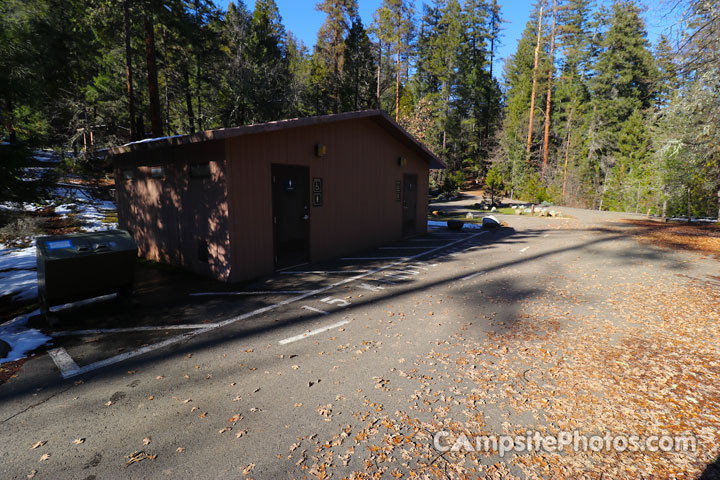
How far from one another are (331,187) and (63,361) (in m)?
6.81

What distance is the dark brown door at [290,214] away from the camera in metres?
7.96

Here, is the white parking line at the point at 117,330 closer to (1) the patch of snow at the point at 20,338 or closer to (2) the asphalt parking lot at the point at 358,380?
(2) the asphalt parking lot at the point at 358,380

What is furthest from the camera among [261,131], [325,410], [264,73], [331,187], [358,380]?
[264,73]

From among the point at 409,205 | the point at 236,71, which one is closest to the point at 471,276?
the point at 409,205

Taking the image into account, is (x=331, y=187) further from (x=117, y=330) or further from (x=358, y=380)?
(x=358, y=380)

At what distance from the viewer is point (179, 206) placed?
7.96 metres

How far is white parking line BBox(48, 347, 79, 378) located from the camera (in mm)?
3783

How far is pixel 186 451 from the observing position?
2.57 meters

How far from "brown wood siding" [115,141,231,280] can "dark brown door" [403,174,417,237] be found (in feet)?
25.1

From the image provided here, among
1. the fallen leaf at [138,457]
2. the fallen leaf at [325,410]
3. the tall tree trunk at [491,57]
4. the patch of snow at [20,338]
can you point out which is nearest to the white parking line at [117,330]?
the patch of snow at [20,338]

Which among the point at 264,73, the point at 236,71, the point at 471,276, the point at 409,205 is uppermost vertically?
the point at 264,73

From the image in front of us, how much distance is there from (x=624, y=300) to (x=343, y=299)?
204 inches

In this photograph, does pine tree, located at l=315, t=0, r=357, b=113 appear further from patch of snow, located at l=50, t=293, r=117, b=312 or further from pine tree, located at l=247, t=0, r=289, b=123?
patch of snow, located at l=50, t=293, r=117, b=312

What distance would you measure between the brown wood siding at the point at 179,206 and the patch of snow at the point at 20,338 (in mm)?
3070
